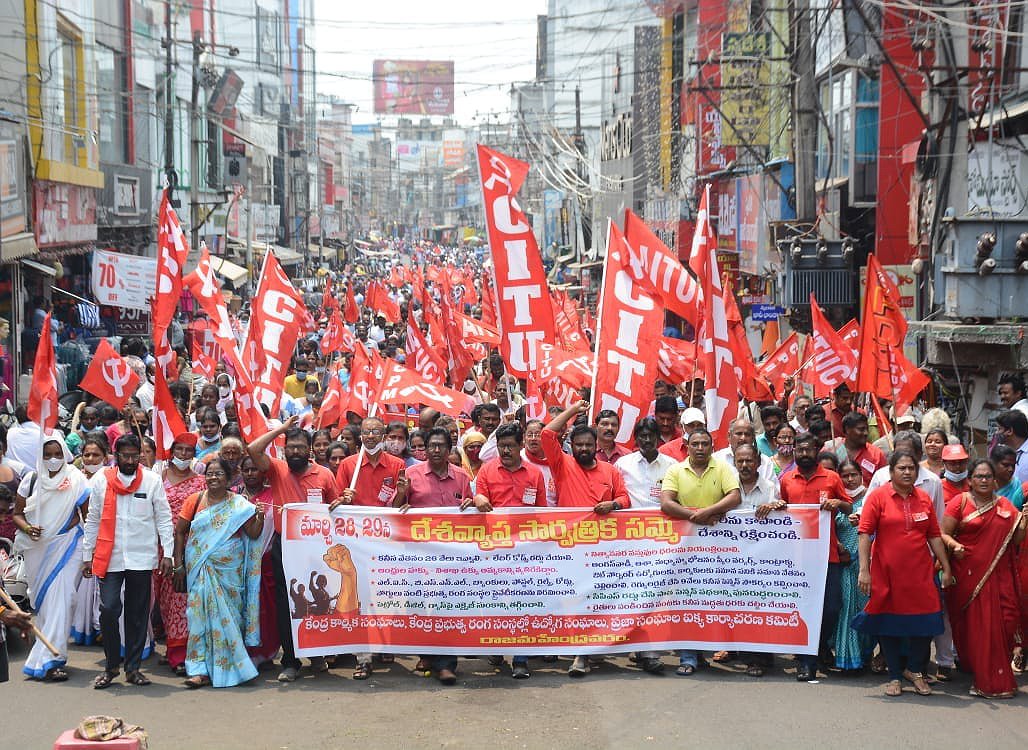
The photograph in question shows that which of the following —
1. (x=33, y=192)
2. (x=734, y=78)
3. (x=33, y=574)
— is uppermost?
(x=734, y=78)

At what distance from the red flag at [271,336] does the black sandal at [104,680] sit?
121 inches

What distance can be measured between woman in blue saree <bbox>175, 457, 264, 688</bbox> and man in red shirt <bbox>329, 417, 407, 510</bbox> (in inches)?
27.2

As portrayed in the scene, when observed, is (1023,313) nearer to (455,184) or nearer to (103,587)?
(103,587)

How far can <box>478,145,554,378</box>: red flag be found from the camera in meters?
9.55

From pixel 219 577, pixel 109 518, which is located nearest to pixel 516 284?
pixel 219 577

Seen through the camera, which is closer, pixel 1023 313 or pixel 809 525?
pixel 809 525

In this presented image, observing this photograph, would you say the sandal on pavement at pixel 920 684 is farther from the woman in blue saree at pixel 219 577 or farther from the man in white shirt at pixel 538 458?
the woman in blue saree at pixel 219 577

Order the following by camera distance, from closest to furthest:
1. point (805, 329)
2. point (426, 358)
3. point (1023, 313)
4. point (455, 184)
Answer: point (1023, 313) < point (426, 358) < point (805, 329) < point (455, 184)

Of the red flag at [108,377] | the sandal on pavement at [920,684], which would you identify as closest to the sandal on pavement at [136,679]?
the sandal on pavement at [920,684]

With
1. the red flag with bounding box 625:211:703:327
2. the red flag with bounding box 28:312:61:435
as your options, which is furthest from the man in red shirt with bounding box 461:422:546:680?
the red flag with bounding box 28:312:61:435

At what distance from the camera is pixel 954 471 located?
7.88 meters

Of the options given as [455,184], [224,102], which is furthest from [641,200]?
[455,184]

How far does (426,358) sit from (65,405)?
4.22 metres

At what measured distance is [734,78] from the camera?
25531mm
